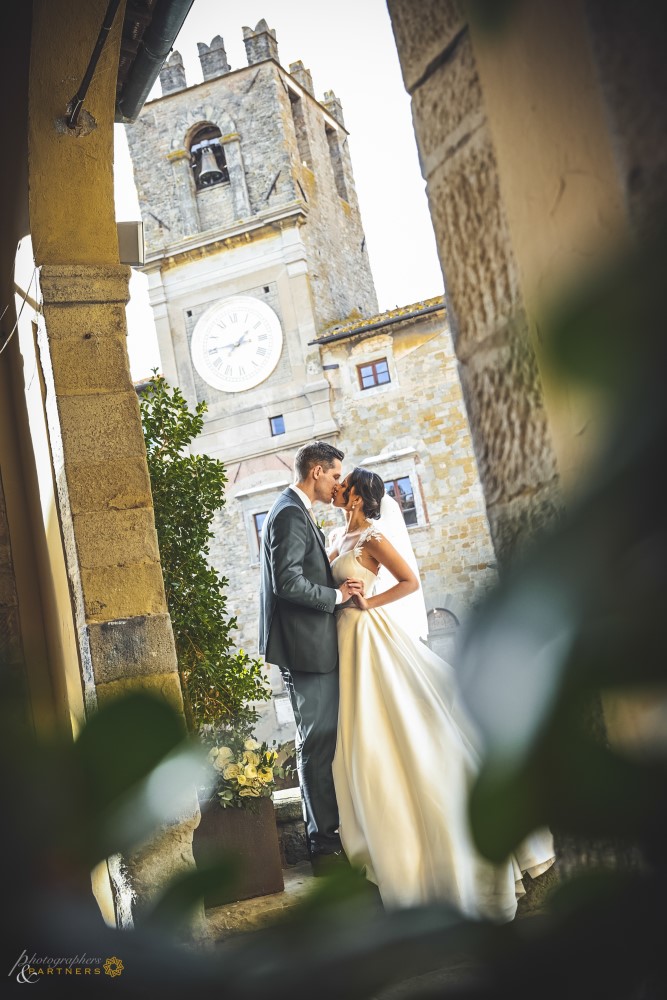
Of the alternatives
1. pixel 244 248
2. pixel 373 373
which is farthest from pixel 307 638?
pixel 244 248

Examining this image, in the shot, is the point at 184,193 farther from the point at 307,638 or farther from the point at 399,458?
the point at 307,638

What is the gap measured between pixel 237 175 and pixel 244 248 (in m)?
1.83

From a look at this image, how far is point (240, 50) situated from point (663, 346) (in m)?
24.6

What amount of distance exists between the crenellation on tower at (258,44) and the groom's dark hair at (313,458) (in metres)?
20.3

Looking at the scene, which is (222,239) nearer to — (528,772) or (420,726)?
(420,726)

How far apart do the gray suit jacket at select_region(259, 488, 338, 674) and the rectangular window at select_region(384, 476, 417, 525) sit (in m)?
14.9

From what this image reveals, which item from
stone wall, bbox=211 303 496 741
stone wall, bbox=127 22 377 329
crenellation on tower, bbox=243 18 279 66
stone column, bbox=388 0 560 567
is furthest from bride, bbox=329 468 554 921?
crenellation on tower, bbox=243 18 279 66

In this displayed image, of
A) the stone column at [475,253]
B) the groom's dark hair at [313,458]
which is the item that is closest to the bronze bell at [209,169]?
the groom's dark hair at [313,458]

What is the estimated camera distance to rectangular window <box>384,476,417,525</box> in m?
18.8

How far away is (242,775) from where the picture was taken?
3.64 m

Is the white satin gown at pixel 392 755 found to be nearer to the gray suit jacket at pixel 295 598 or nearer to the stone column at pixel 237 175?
the gray suit jacket at pixel 295 598

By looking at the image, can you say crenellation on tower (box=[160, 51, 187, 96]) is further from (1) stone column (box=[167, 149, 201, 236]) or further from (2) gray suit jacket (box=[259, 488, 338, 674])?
(2) gray suit jacket (box=[259, 488, 338, 674])

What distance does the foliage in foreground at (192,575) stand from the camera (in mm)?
4508

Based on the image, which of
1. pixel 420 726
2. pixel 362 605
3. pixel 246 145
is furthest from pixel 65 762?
pixel 246 145
